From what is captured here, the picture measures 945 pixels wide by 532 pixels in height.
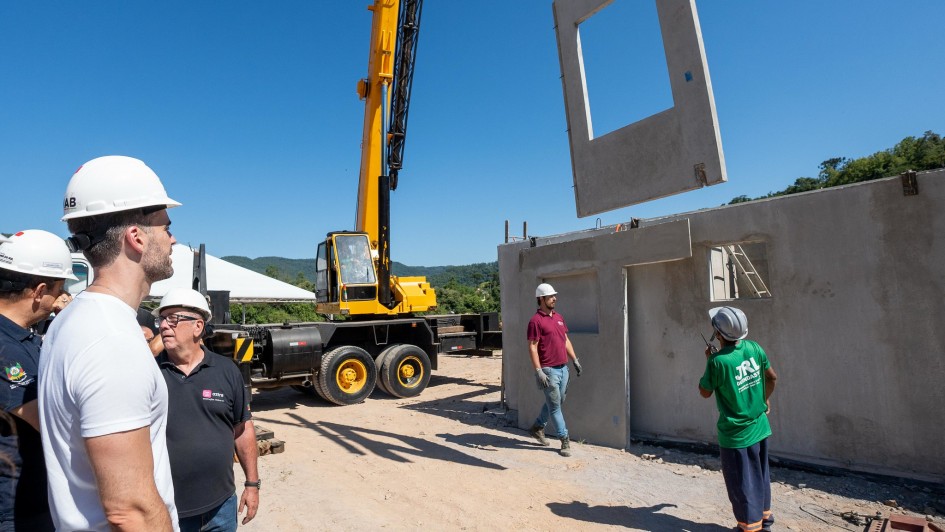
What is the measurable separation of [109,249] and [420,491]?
168 inches

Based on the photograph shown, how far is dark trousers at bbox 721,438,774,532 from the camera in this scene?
3.45 m

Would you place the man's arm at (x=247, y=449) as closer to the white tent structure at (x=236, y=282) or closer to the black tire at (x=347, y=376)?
the black tire at (x=347, y=376)

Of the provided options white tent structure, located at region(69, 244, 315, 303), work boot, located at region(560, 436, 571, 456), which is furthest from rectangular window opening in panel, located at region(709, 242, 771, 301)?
white tent structure, located at region(69, 244, 315, 303)

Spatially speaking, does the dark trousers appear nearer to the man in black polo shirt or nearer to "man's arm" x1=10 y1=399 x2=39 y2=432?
the man in black polo shirt

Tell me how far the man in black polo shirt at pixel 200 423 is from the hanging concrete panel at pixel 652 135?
12.9 feet

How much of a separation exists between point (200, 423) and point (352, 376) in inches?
291

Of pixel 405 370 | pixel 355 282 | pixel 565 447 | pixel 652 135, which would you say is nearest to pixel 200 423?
pixel 652 135

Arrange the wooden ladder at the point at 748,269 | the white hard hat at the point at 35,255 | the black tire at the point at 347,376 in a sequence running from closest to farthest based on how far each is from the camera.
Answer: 1. the white hard hat at the point at 35,255
2. the wooden ladder at the point at 748,269
3. the black tire at the point at 347,376

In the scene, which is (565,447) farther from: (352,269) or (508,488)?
(352,269)

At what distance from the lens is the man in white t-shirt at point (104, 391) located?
3.84 ft

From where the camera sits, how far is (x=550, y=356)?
20.0 ft

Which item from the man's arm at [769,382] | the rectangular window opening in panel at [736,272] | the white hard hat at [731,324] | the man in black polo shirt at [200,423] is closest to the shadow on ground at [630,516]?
the man's arm at [769,382]

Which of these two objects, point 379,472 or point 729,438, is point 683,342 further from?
point 379,472

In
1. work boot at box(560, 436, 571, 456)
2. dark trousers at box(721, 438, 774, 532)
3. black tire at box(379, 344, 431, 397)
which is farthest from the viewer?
black tire at box(379, 344, 431, 397)
